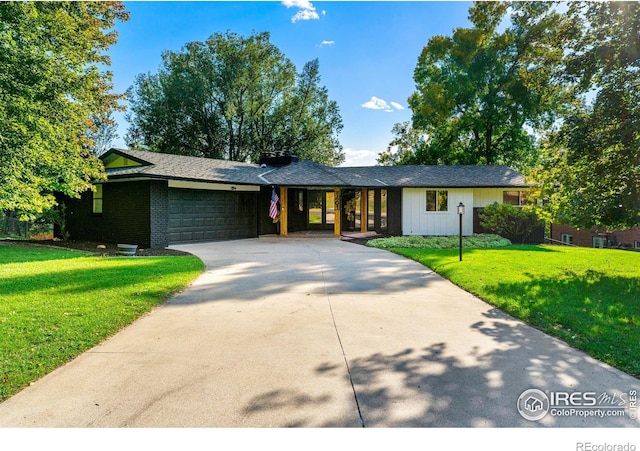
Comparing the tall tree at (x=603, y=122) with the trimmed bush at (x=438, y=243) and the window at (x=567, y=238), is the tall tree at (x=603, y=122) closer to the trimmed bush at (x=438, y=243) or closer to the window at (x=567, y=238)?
the trimmed bush at (x=438, y=243)

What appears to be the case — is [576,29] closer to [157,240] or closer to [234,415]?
[234,415]

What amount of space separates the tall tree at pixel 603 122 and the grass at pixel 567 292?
147cm

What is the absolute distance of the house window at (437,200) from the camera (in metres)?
18.4

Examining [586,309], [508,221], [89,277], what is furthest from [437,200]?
[89,277]

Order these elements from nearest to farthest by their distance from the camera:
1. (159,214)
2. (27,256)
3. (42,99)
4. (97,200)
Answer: (27,256) → (42,99) → (159,214) → (97,200)

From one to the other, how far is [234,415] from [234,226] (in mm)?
14561

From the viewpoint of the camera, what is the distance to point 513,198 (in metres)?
18.5

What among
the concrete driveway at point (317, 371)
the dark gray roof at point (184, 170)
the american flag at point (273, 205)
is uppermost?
the dark gray roof at point (184, 170)

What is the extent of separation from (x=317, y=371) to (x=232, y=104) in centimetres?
3048

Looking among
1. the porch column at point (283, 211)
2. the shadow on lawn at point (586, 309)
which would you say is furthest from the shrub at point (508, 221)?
the porch column at point (283, 211)

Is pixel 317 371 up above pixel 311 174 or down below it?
below

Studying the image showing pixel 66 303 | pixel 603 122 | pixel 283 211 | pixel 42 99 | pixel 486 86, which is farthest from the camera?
pixel 486 86

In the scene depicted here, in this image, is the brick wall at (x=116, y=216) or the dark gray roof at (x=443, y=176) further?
the dark gray roof at (x=443, y=176)

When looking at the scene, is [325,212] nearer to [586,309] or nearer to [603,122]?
[603,122]
